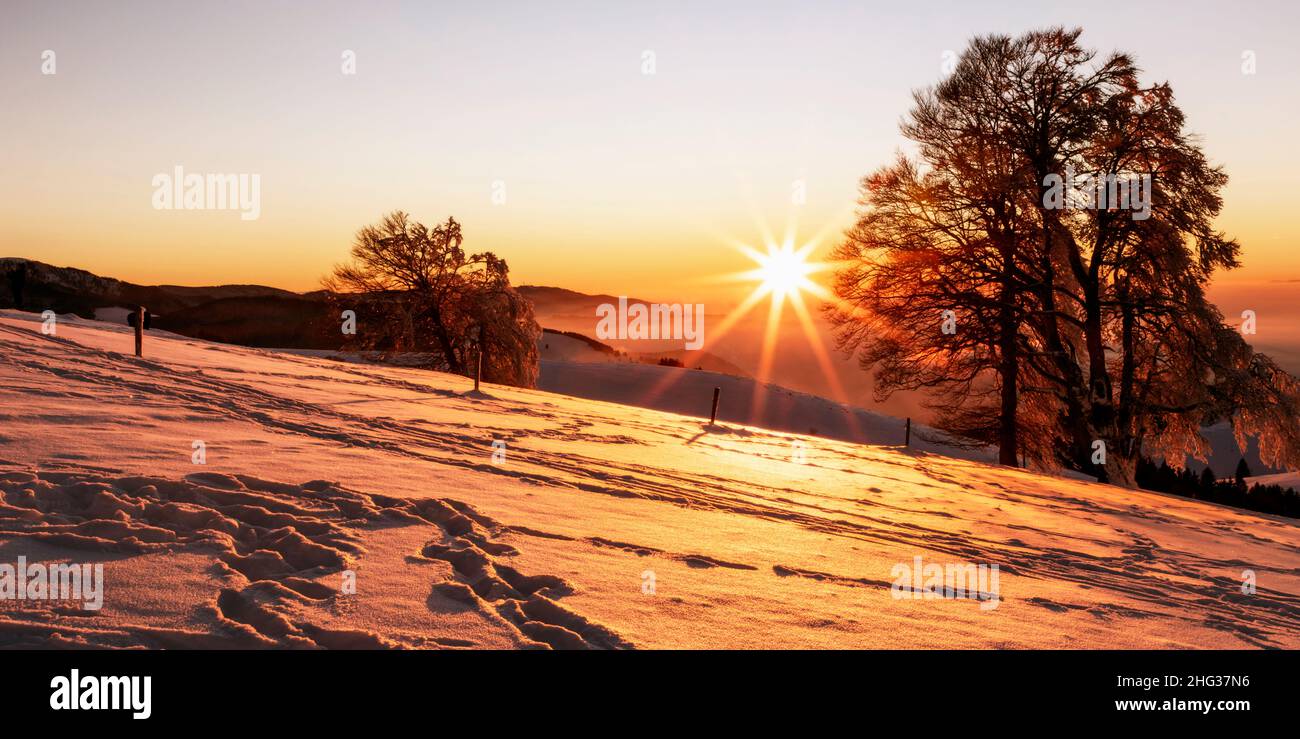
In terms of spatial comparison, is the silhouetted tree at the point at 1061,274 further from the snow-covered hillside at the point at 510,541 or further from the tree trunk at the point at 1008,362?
the snow-covered hillside at the point at 510,541

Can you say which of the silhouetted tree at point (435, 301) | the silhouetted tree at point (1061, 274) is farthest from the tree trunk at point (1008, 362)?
the silhouetted tree at point (435, 301)

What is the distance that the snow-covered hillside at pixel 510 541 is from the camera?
459 cm

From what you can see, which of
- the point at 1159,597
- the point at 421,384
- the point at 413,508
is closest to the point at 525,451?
the point at 413,508

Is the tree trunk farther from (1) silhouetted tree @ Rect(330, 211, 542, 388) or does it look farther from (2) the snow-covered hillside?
(1) silhouetted tree @ Rect(330, 211, 542, 388)

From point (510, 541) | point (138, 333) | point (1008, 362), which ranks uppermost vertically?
point (138, 333)

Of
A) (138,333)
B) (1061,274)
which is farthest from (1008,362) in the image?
(138,333)

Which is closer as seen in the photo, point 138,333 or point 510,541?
point 510,541

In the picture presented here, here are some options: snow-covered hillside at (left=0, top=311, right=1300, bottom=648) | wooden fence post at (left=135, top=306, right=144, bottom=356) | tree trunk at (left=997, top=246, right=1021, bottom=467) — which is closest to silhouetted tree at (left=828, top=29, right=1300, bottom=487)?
tree trunk at (left=997, top=246, right=1021, bottom=467)

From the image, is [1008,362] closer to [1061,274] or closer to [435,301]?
[1061,274]

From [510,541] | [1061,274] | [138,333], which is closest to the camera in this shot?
[510,541]

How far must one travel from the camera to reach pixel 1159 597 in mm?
6961

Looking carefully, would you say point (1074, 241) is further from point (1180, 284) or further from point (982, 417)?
point (982, 417)

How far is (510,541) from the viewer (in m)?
6.24
